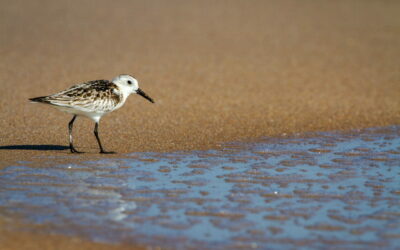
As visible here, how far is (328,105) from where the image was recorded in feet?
41.5

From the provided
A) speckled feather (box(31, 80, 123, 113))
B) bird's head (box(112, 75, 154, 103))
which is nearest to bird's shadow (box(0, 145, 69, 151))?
speckled feather (box(31, 80, 123, 113))

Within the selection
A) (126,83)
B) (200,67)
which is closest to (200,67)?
→ (200,67)

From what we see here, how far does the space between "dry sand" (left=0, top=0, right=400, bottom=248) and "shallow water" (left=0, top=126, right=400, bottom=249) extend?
0.97m

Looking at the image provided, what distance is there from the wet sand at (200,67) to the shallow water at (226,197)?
103cm

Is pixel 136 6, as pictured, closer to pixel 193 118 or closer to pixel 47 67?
pixel 47 67

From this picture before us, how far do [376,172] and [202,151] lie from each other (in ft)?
7.65

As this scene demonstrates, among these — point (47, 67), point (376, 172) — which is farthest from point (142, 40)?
point (376, 172)

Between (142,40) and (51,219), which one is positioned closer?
(51,219)

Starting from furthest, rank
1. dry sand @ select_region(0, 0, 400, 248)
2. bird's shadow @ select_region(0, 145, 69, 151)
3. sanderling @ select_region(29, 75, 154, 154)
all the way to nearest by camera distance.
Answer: dry sand @ select_region(0, 0, 400, 248) → bird's shadow @ select_region(0, 145, 69, 151) → sanderling @ select_region(29, 75, 154, 154)

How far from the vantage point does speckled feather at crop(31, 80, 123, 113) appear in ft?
29.9

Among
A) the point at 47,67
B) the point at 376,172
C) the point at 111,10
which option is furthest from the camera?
the point at 111,10

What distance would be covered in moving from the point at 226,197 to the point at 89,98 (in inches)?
112

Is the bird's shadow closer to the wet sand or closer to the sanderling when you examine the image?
the wet sand

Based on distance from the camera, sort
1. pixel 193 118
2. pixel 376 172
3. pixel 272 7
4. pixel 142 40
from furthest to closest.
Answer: pixel 272 7 → pixel 142 40 → pixel 193 118 → pixel 376 172
